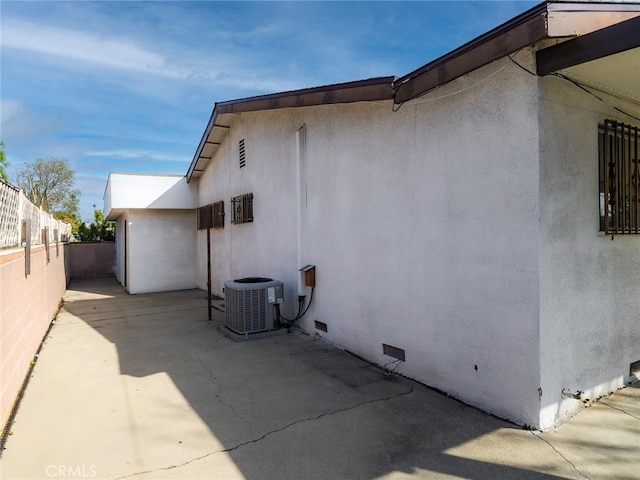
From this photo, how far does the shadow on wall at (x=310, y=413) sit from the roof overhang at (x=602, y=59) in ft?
10.0

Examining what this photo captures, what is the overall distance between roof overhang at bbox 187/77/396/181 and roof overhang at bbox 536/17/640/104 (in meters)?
1.66

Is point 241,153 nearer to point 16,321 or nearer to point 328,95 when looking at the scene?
point 328,95

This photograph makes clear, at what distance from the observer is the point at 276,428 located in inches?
137

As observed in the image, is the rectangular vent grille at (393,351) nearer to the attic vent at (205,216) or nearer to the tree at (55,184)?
the attic vent at (205,216)

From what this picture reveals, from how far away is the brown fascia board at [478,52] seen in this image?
9.27 ft

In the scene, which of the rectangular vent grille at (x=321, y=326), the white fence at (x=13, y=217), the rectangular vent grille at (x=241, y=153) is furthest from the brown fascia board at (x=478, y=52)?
the rectangular vent grille at (x=241, y=153)

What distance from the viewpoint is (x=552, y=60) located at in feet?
10.1

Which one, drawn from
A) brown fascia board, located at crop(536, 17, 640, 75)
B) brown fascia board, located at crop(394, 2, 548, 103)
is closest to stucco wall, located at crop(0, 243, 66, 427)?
brown fascia board, located at crop(394, 2, 548, 103)

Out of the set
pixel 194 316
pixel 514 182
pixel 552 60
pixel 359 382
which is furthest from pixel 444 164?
pixel 194 316

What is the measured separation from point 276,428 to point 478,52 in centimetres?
377

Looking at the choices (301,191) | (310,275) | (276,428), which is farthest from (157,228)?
(276,428)

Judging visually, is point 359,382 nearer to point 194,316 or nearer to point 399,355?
point 399,355

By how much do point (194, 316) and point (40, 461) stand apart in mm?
5846

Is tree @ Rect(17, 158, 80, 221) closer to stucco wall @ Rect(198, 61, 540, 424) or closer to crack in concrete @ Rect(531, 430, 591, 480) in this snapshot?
stucco wall @ Rect(198, 61, 540, 424)
